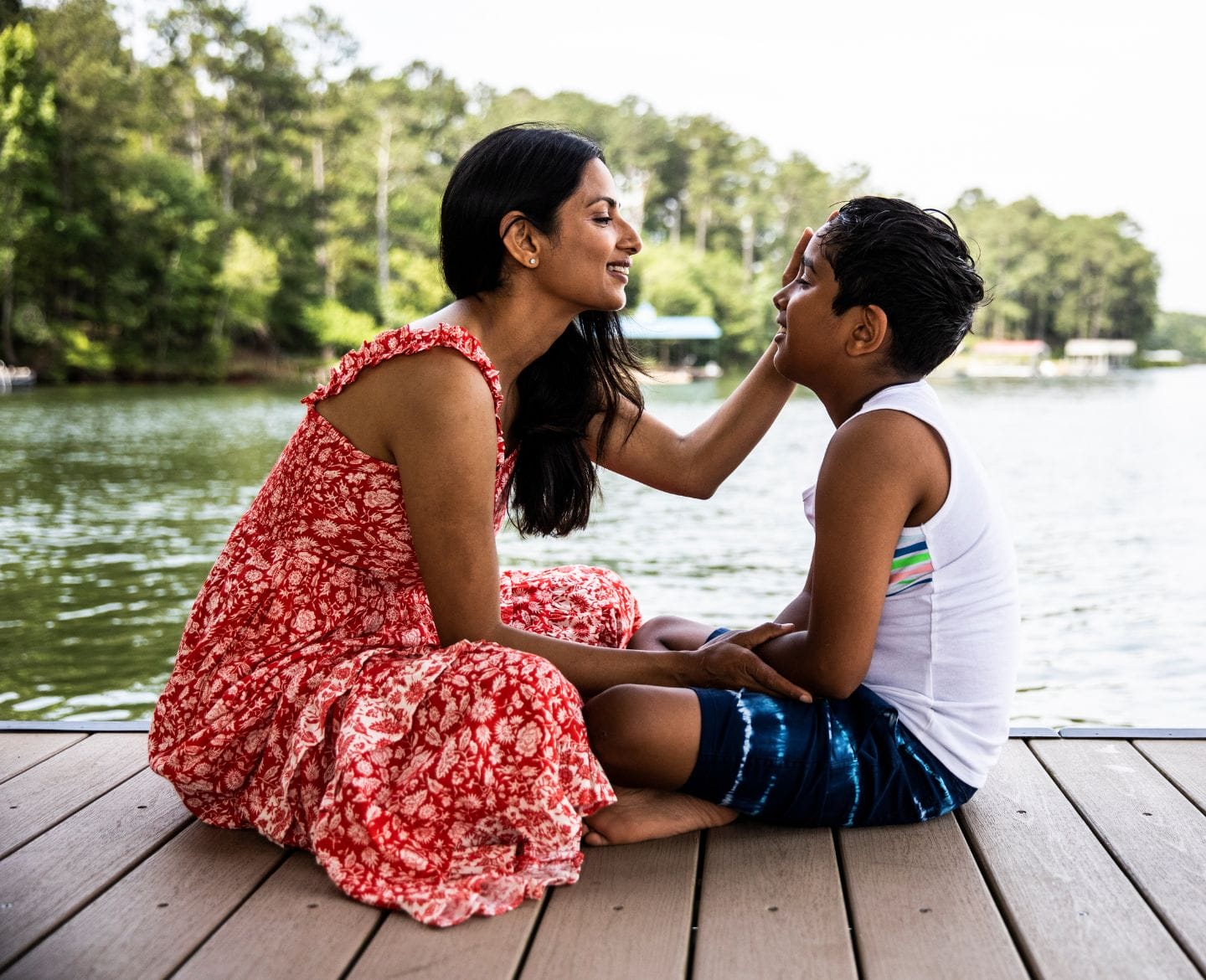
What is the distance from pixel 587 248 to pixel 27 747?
147 centimetres

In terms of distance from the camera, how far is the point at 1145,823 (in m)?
1.92

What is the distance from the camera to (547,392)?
7.57ft

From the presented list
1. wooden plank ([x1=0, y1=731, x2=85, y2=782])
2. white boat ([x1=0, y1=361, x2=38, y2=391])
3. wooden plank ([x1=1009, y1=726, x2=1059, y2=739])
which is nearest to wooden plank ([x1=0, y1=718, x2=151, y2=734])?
wooden plank ([x1=0, y1=731, x2=85, y2=782])

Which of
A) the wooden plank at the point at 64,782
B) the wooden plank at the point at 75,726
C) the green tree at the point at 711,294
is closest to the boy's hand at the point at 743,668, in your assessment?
the wooden plank at the point at 64,782

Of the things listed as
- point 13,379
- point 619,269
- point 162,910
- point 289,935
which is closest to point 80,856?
point 162,910

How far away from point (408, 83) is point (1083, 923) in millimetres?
40507

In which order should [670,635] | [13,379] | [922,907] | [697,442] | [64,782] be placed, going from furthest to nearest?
[13,379], [697,442], [670,635], [64,782], [922,907]

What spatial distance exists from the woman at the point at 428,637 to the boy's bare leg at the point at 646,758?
8cm

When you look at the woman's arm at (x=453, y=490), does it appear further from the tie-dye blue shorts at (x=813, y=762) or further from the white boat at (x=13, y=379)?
the white boat at (x=13, y=379)

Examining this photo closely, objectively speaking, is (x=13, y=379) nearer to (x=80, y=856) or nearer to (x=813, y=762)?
(x=80, y=856)

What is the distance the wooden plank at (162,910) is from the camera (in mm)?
1484

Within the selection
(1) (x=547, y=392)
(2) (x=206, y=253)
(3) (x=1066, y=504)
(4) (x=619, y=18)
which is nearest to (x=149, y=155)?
(2) (x=206, y=253)

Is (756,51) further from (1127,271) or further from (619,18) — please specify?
(1127,271)

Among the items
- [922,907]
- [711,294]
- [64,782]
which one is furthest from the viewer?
[711,294]
